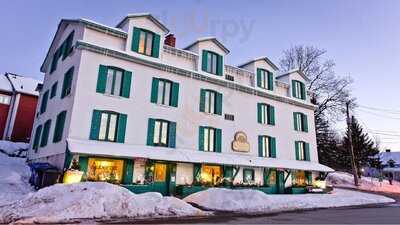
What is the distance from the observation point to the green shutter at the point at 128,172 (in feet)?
57.8

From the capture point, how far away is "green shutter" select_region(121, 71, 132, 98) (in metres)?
18.9

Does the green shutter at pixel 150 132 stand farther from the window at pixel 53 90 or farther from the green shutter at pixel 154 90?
the window at pixel 53 90

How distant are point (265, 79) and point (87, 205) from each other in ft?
67.2

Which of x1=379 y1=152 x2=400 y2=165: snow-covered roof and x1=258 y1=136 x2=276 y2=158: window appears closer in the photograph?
x1=258 y1=136 x2=276 y2=158: window

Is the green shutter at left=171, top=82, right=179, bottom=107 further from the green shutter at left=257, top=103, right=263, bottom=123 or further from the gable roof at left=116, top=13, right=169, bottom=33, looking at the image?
the green shutter at left=257, top=103, right=263, bottom=123

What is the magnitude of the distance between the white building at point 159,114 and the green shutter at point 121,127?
62 millimetres

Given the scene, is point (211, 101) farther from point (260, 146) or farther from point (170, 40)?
point (260, 146)

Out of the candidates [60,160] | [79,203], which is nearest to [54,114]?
[60,160]

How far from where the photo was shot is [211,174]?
22.0m

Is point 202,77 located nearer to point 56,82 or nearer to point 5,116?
point 56,82

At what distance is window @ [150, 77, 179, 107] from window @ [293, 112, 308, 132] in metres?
13.6

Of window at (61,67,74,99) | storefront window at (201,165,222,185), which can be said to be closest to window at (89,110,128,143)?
window at (61,67,74,99)

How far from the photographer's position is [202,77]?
2270 centimetres

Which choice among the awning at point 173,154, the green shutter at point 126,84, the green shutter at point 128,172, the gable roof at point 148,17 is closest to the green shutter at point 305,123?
the awning at point 173,154
